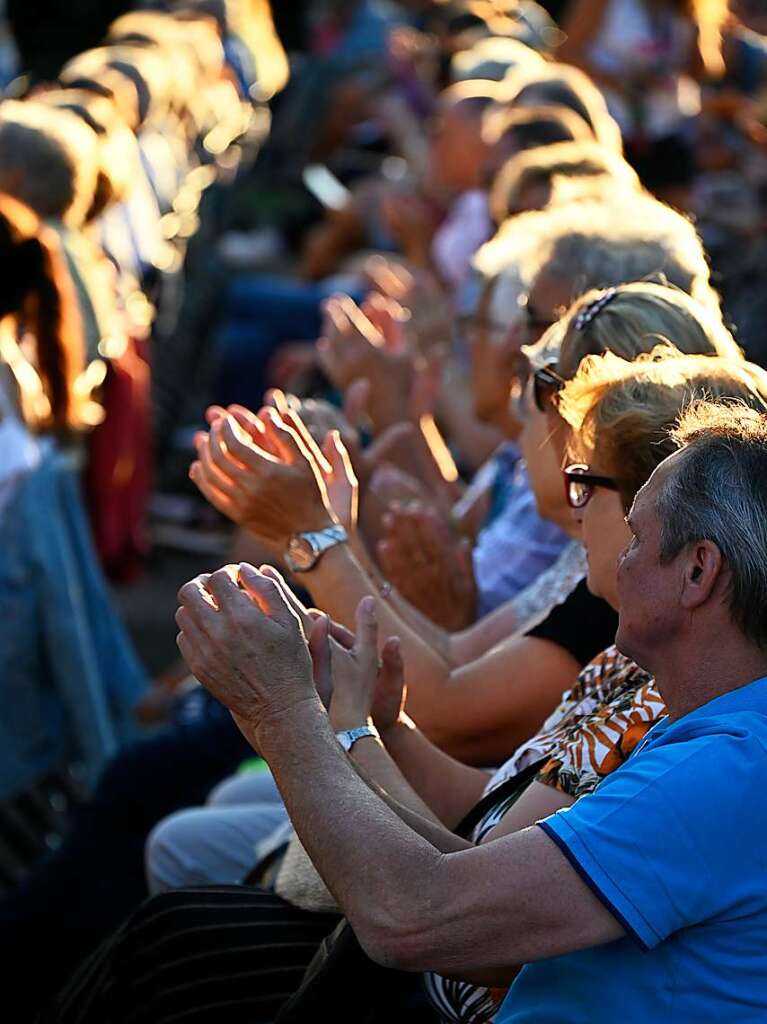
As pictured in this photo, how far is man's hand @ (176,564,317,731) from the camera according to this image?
1812 mm

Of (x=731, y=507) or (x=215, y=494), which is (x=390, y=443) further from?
(x=731, y=507)

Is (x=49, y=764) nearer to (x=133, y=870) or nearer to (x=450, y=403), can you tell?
(x=133, y=870)

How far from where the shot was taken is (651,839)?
58.9 inches

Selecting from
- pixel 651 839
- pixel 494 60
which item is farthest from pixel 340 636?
pixel 494 60

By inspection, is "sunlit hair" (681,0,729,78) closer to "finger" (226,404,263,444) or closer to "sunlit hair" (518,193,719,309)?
"sunlit hair" (518,193,719,309)

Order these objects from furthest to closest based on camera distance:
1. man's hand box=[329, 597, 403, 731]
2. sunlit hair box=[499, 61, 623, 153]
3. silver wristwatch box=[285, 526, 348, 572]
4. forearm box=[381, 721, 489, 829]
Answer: sunlit hair box=[499, 61, 623, 153] < silver wristwatch box=[285, 526, 348, 572] < forearm box=[381, 721, 489, 829] < man's hand box=[329, 597, 403, 731]

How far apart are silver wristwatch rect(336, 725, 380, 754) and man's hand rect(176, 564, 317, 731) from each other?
19 cm

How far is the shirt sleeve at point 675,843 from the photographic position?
1495 millimetres

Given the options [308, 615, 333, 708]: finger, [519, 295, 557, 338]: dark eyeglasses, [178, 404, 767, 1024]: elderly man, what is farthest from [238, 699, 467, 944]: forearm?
[519, 295, 557, 338]: dark eyeglasses

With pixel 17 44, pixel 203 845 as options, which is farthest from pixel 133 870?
pixel 17 44

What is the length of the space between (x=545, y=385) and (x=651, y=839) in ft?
3.80

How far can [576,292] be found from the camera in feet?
9.70

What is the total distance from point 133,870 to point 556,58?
582cm

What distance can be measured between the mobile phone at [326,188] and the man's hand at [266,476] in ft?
18.8
